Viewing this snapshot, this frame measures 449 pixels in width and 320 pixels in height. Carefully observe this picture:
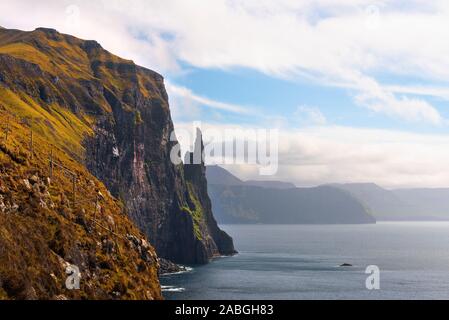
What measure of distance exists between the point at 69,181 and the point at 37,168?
563 inches

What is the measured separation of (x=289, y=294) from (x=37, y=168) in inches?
4359

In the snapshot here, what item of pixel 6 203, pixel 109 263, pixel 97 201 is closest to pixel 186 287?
pixel 97 201

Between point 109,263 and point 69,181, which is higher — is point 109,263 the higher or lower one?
the lower one

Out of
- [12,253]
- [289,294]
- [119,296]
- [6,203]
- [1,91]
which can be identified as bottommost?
[289,294]

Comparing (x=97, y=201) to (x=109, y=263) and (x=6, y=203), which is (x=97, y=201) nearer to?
(x=109, y=263)

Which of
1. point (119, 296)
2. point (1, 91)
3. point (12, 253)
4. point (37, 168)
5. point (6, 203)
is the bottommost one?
point (119, 296)
